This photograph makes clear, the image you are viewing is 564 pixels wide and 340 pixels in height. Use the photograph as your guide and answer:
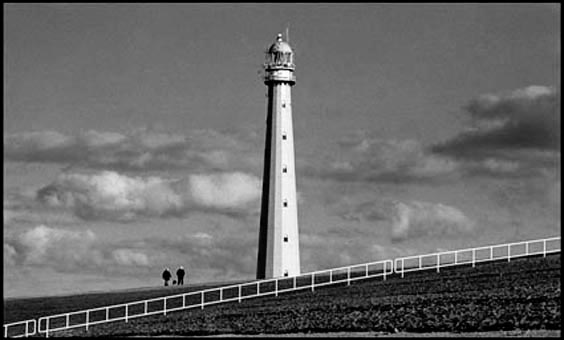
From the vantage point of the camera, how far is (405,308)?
4975 cm

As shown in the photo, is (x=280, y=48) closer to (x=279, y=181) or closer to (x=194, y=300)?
(x=279, y=181)

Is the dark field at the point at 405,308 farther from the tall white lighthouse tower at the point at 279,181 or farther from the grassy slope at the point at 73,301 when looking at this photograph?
the tall white lighthouse tower at the point at 279,181

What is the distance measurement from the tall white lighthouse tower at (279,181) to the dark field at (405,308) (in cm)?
1520

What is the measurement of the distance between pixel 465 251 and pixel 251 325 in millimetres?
21576

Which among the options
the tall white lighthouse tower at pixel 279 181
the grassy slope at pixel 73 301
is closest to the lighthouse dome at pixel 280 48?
the tall white lighthouse tower at pixel 279 181

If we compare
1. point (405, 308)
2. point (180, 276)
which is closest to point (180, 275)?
point (180, 276)

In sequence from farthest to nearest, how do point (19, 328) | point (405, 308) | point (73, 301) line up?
point (73, 301), point (19, 328), point (405, 308)

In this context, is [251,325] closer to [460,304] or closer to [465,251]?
[460,304]

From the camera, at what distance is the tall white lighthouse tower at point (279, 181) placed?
7962 centimetres

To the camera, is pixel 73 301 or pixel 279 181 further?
pixel 279 181

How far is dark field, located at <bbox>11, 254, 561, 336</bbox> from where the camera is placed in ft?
144

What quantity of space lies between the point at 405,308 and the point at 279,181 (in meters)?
31.8

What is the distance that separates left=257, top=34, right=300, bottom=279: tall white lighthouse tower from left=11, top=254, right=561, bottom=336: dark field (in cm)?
1520

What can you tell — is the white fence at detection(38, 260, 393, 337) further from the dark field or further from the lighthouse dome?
the lighthouse dome
